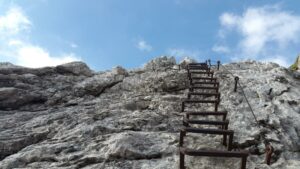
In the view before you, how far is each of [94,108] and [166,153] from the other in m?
5.21

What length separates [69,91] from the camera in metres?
16.4

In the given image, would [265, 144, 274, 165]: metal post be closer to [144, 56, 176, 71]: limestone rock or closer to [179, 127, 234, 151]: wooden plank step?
[179, 127, 234, 151]: wooden plank step

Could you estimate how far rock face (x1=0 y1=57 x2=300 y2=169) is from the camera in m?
9.09

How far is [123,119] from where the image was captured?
1157 cm

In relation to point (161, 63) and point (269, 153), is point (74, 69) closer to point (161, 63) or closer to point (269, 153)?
point (161, 63)

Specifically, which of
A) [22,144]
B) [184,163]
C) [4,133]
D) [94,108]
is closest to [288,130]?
[184,163]

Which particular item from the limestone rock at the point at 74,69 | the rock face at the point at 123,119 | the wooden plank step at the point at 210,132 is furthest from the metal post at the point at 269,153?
the limestone rock at the point at 74,69

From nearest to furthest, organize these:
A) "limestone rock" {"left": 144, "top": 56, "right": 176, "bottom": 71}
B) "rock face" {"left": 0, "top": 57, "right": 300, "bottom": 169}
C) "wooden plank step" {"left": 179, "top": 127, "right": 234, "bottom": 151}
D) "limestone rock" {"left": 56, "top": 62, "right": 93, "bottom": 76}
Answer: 1. "wooden plank step" {"left": 179, "top": 127, "right": 234, "bottom": 151}
2. "rock face" {"left": 0, "top": 57, "right": 300, "bottom": 169}
3. "limestone rock" {"left": 56, "top": 62, "right": 93, "bottom": 76}
4. "limestone rock" {"left": 144, "top": 56, "right": 176, "bottom": 71}

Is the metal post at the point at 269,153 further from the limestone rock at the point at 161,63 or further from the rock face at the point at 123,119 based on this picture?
the limestone rock at the point at 161,63

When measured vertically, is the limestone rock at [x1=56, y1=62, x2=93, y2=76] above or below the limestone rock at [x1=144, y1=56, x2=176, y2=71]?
below

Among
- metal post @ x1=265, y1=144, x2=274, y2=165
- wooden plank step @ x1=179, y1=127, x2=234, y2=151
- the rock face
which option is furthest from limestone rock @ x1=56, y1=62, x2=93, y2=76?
metal post @ x1=265, y1=144, x2=274, y2=165

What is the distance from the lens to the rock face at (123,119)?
9086mm

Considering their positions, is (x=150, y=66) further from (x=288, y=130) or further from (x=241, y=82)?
(x=288, y=130)

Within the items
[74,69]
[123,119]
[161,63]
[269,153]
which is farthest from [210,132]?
[161,63]
